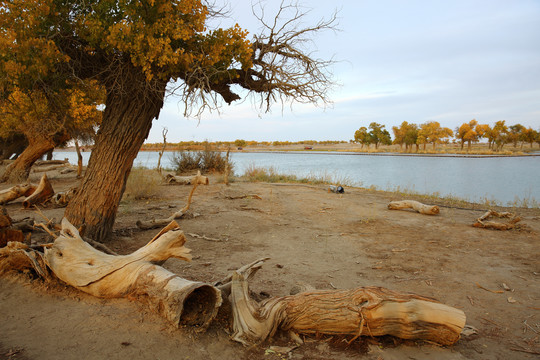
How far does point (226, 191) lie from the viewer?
38.3 feet

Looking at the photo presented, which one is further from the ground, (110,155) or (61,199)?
(110,155)

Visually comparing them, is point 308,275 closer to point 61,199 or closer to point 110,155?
point 110,155

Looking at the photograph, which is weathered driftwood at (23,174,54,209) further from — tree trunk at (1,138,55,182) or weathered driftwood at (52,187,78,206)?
tree trunk at (1,138,55,182)

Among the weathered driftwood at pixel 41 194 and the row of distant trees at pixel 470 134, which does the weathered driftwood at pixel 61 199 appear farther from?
the row of distant trees at pixel 470 134

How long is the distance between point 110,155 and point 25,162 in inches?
431

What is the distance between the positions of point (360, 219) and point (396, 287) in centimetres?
435

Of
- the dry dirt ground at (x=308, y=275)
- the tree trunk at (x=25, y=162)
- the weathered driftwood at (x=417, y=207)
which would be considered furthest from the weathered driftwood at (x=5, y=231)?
the tree trunk at (x=25, y=162)

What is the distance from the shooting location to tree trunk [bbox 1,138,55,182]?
1305 cm

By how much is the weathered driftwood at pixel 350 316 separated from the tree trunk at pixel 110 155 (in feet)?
11.3

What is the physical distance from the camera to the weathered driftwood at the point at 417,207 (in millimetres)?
9268

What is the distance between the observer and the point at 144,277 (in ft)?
10.7

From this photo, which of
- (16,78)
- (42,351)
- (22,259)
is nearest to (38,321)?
(42,351)

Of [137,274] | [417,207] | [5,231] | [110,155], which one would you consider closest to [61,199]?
[110,155]

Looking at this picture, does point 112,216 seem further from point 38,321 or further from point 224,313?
point 224,313
